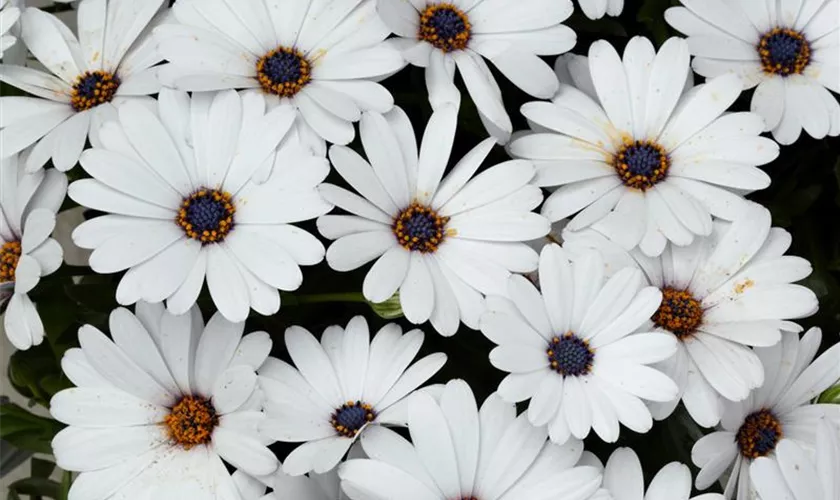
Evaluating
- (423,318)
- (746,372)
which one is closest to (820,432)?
(746,372)

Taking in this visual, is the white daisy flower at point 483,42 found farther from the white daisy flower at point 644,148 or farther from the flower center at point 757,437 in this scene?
the flower center at point 757,437

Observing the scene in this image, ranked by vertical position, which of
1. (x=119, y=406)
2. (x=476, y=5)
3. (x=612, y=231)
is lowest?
(x=119, y=406)

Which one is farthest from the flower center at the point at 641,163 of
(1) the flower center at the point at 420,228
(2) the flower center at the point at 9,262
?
(2) the flower center at the point at 9,262

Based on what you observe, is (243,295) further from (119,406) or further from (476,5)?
(476,5)

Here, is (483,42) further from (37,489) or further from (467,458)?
(37,489)

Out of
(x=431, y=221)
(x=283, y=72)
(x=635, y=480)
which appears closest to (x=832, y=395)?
(x=635, y=480)

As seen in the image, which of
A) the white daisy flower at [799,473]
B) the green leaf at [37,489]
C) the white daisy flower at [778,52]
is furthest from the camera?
the green leaf at [37,489]
